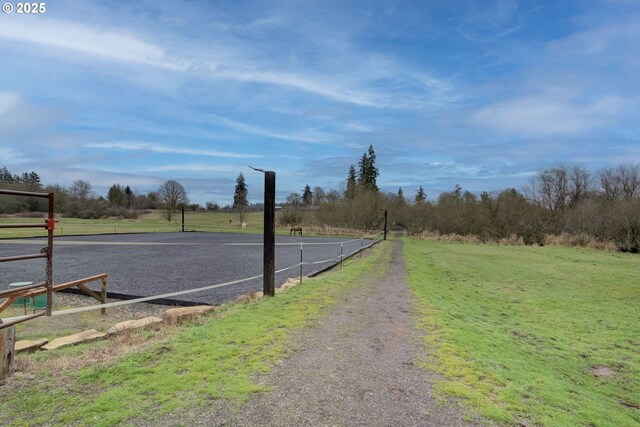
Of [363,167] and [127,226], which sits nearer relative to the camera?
[127,226]

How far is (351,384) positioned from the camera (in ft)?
13.7

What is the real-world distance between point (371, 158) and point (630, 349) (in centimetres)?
6784

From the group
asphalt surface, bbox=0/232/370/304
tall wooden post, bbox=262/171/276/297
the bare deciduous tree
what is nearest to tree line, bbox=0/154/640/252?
the bare deciduous tree

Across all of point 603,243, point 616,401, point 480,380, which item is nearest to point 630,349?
point 616,401

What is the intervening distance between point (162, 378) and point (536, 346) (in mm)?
6578

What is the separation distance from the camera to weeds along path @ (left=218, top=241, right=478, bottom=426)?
3.47 meters

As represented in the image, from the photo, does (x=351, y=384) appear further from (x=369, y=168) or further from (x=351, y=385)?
(x=369, y=168)

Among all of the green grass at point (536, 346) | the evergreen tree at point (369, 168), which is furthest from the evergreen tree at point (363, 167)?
the green grass at point (536, 346)

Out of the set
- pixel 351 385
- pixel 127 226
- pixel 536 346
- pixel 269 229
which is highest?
pixel 269 229

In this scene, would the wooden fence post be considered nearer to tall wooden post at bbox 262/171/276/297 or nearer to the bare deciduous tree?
tall wooden post at bbox 262/171/276/297

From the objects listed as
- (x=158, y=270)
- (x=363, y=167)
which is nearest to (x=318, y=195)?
(x=363, y=167)

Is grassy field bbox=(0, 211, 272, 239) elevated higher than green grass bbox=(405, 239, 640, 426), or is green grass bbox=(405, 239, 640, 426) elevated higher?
grassy field bbox=(0, 211, 272, 239)

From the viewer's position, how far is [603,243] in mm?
35000

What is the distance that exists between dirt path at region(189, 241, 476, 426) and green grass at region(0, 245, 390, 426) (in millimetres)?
298
